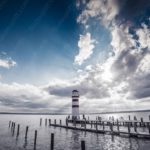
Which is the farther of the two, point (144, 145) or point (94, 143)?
point (94, 143)

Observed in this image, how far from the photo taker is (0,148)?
A: 872 inches

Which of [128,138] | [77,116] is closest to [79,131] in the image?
[77,116]

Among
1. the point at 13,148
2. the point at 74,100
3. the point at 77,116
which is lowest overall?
the point at 13,148

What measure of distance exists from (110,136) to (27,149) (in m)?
14.4

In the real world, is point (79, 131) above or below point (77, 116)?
below

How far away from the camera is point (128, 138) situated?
2475cm

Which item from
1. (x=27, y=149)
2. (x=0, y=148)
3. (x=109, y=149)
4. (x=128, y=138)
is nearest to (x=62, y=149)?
(x=27, y=149)

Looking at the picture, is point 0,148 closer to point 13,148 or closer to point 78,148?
point 13,148

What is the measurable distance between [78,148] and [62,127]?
2299 cm

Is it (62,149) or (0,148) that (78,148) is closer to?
(62,149)

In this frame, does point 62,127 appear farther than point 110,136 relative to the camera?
Yes

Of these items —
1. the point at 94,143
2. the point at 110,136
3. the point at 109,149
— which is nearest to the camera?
the point at 109,149

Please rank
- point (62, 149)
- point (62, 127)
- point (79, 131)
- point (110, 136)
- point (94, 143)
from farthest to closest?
point (62, 127) → point (79, 131) → point (110, 136) → point (94, 143) → point (62, 149)

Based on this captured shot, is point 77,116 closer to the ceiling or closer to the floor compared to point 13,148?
closer to the ceiling
